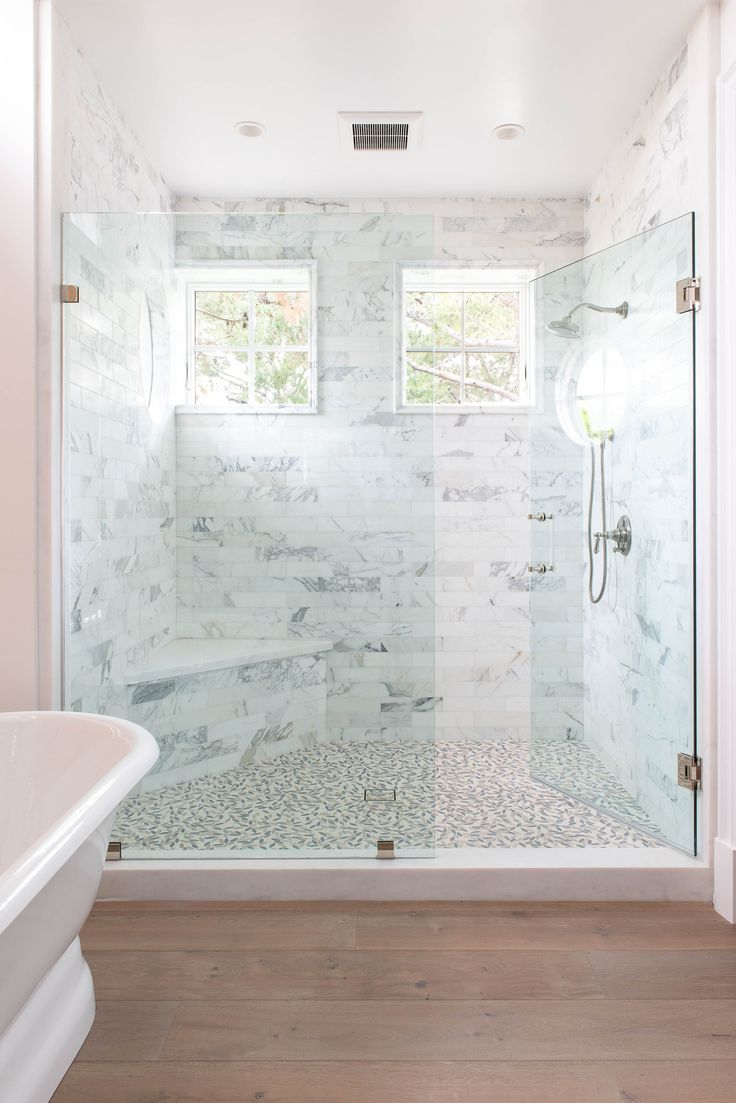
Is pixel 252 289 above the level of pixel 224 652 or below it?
above

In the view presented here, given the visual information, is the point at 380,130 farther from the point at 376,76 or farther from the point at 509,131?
the point at 509,131

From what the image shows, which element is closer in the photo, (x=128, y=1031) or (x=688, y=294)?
(x=128, y=1031)

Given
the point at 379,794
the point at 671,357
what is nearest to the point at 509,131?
the point at 671,357

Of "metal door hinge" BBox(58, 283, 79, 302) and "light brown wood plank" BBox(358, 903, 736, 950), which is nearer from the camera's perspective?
"light brown wood plank" BBox(358, 903, 736, 950)

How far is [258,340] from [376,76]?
1.21m

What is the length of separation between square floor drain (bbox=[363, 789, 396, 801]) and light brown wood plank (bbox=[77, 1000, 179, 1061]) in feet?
2.50

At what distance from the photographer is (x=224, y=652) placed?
2.21 metres

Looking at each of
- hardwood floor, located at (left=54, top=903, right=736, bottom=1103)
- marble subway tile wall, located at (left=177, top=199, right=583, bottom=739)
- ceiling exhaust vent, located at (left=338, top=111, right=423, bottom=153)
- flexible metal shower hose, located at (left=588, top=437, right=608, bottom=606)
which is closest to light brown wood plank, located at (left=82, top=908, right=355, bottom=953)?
hardwood floor, located at (left=54, top=903, right=736, bottom=1103)

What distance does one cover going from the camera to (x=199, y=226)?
2.18 meters

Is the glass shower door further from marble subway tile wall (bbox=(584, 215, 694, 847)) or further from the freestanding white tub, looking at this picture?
the freestanding white tub

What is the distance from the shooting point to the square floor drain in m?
2.17

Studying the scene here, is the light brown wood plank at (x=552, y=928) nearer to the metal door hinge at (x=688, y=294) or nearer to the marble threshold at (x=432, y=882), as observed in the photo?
the marble threshold at (x=432, y=882)

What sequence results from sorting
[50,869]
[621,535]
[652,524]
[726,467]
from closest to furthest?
[50,869] < [726,467] < [652,524] < [621,535]

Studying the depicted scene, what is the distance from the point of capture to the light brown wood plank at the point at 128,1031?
1.48 metres
